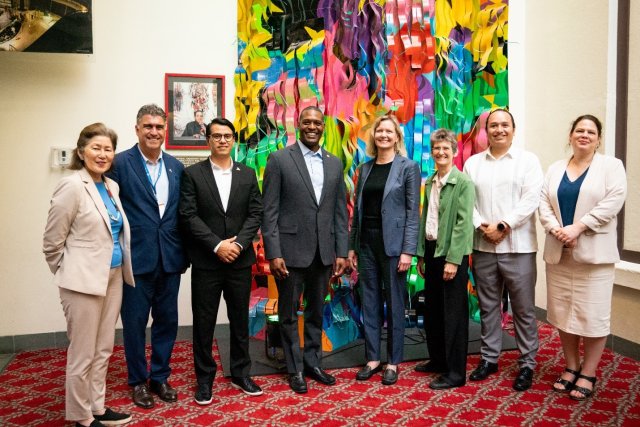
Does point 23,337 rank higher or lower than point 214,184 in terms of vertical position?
lower

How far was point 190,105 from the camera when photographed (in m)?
3.92

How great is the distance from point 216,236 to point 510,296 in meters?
1.81

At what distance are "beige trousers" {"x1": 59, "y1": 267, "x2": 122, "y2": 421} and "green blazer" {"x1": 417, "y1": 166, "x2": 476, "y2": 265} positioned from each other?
69.8 inches

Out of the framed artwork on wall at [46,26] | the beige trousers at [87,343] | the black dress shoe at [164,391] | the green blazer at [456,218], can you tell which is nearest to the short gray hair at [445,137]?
the green blazer at [456,218]

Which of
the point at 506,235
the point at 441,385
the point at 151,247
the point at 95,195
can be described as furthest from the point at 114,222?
the point at 506,235

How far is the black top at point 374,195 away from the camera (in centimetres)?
309

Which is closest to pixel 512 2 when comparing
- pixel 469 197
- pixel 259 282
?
pixel 469 197

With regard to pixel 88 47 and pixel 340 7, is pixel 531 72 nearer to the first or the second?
pixel 340 7

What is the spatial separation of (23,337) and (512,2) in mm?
4839

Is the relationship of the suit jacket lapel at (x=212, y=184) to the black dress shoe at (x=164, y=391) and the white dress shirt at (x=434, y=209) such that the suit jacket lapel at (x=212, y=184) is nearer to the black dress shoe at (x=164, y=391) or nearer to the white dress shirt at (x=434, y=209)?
the black dress shoe at (x=164, y=391)

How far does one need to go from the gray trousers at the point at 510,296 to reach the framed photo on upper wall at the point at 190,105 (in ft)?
7.26

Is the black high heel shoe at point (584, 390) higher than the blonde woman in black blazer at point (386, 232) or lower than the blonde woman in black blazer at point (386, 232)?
lower

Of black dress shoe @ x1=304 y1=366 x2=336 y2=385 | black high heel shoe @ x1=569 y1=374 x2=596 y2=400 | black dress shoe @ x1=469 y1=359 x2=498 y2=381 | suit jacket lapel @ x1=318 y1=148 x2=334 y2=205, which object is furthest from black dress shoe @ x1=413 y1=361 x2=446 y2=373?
suit jacket lapel @ x1=318 y1=148 x2=334 y2=205

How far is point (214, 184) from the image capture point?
2832mm
